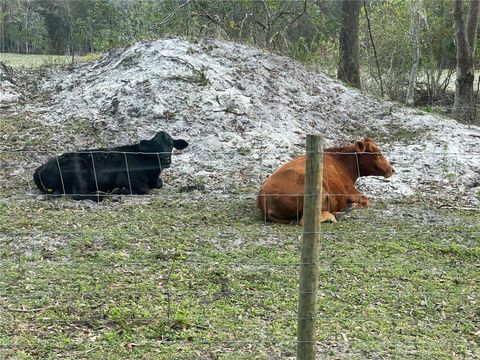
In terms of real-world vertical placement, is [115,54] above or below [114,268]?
above

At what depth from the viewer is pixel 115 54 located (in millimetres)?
16578

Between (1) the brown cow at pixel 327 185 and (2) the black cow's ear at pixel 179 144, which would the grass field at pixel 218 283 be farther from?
(2) the black cow's ear at pixel 179 144

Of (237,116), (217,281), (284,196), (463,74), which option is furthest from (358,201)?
(463,74)

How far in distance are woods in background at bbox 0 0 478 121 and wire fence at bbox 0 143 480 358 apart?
31.5 feet

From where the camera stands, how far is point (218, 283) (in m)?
6.31

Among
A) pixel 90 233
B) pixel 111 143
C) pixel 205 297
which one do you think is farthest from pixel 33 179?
pixel 205 297

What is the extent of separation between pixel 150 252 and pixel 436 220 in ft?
14.8

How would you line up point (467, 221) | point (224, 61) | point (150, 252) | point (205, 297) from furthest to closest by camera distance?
point (224, 61), point (467, 221), point (150, 252), point (205, 297)

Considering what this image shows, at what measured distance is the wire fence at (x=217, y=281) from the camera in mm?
5070

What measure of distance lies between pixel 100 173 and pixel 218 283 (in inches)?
183

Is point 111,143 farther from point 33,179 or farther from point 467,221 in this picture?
point 467,221

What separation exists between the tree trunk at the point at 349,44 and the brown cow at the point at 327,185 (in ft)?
26.4

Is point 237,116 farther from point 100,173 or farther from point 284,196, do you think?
point 284,196

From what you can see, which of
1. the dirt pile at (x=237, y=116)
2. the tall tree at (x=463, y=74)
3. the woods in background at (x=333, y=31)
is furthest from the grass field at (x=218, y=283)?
the woods in background at (x=333, y=31)
